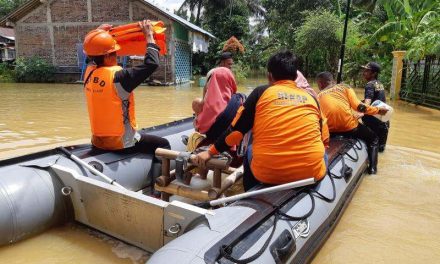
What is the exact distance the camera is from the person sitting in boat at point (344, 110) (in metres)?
4.48

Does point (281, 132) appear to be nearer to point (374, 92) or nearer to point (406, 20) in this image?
point (374, 92)

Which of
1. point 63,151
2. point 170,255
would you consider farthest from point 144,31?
point 170,255

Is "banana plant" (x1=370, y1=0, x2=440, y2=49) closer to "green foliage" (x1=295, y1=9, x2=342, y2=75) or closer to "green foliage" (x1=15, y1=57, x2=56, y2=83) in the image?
"green foliage" (x1=295, y1=9, x2=342, y2=75)

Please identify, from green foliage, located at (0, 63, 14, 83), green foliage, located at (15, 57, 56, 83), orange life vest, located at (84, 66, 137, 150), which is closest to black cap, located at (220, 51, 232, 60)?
orange life vest, located at (84, 66, 137, 150)

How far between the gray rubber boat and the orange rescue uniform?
0.61 feet

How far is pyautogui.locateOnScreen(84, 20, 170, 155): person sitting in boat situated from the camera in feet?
10.2

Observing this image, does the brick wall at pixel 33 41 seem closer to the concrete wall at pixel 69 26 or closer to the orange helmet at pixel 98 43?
the concrete wall at pixel 69 26

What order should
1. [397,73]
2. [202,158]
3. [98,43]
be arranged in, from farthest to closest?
[397,73]
[98,43]
[202,158]

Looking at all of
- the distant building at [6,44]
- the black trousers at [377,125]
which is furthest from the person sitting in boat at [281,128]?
the distant building at [6,44]

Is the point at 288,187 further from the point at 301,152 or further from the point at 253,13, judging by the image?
the point at 253,13

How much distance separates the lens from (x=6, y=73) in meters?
18.7

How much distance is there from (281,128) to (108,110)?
153 centimetres

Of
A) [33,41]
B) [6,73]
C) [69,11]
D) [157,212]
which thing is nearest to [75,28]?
[69,11]

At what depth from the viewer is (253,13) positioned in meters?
30.6
